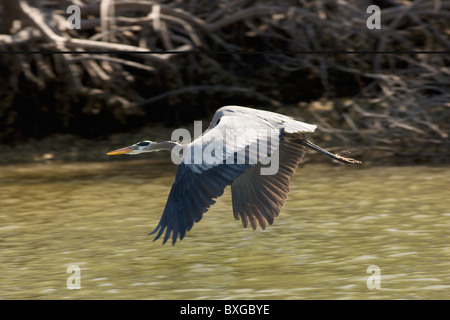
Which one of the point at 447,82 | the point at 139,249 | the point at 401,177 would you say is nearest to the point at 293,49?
the point at 447,82

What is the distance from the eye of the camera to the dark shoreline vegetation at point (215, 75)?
10852mm

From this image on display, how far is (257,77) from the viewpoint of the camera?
43.4 ft

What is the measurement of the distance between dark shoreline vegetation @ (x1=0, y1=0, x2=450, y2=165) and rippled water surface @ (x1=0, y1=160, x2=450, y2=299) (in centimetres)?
129

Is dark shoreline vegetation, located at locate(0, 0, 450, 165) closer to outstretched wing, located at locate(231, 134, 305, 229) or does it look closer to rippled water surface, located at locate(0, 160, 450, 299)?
rippled water surface, located at locate(0, 160, 450, 299)

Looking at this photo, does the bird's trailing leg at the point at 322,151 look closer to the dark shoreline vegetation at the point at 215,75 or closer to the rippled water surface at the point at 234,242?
the rippled water surface at the point at 234,242

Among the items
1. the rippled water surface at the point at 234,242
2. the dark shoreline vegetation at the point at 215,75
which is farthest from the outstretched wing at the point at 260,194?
the dark shoreline vegetation at the point at 215,75

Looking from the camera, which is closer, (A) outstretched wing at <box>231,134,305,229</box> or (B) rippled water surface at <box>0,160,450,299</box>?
(B) rippled water surface at <box>0,160,450,299</box>

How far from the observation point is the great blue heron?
5.37m

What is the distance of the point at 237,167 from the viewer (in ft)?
18.2

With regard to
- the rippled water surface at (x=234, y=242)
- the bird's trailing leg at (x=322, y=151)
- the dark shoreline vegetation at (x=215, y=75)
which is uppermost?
the dark shoreline vegetation at (x=215, y=75)

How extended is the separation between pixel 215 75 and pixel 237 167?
7.27m

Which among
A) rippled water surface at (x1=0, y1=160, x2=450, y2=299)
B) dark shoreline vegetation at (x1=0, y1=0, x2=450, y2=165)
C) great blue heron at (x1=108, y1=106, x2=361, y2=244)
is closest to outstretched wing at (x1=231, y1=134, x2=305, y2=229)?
great blue heron at (x1=108, y1=106, x2=361, y2=244)

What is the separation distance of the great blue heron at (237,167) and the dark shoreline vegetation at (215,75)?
160 inches

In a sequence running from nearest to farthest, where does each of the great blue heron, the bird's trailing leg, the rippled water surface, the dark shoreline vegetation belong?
the great blue heron < the rippled water surface < the bird's trailing leg < the dark shoreline vegetation
